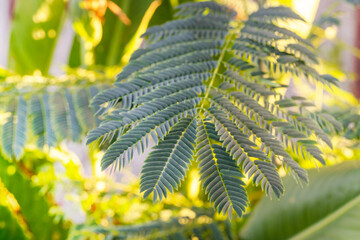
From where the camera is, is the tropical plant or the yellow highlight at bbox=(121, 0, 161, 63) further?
the yellow highlight at bbox=(121, 0, 161, 63)

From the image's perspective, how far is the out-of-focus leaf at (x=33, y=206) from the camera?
47 centimetres

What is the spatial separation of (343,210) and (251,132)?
A: 0.93 feet

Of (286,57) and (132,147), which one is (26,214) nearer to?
(132,147)

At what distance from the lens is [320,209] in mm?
479

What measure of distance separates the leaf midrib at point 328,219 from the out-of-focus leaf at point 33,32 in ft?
2.71

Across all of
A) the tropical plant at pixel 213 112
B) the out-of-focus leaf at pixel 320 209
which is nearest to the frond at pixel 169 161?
the tropical plant at pixel 213 112

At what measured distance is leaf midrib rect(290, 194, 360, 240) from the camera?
445 mm

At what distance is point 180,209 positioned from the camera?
62 centimetres

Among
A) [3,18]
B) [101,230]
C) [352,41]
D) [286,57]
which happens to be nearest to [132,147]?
[286,57]

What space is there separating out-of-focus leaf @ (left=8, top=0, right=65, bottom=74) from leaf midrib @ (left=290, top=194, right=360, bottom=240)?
82 cm

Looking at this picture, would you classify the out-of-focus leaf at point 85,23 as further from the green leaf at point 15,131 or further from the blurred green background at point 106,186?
the green leaf at point 15,131

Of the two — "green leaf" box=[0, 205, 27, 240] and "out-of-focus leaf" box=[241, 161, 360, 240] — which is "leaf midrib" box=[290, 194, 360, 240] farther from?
"green leaf" box=[0, 205, 27, 240]

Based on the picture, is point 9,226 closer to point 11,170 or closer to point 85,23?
point 11,170

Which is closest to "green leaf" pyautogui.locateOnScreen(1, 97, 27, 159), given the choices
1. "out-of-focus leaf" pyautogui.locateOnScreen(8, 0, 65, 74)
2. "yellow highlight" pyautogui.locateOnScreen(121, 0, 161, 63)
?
"yellow highlight" pyautogui.locateOnScreen(121, 0, 161, 63)
